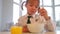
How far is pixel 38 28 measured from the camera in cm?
59

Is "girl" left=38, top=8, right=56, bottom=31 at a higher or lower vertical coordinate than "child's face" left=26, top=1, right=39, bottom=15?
lower

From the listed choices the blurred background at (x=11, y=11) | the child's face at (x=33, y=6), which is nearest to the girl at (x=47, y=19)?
the child's face at (x=33, y=6)

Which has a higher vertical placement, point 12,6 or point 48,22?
point 12,6

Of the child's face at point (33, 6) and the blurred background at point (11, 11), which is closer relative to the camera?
the child's face at point (33, 6)

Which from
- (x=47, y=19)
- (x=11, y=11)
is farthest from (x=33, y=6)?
(x=11, y=11)

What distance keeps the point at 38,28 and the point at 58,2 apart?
3.39m

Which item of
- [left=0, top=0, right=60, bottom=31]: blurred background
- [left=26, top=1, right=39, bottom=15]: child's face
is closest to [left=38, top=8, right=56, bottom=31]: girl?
[left=26, top=1, right=39, bottom=15]: child's face

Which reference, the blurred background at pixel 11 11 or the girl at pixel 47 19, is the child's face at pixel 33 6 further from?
the blurred background at pixel 11 11

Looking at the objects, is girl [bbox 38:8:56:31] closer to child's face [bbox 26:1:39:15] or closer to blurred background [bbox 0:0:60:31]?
child's face [bbox 26:1:39:15]

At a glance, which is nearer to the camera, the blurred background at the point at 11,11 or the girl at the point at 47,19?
the girl at the point at 47,19

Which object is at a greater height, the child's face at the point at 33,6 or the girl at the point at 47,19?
the child's face at the point at 33,6

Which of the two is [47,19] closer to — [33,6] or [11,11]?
[33,6]

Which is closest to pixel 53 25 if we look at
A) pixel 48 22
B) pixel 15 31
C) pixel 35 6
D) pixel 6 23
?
pixel 48 22

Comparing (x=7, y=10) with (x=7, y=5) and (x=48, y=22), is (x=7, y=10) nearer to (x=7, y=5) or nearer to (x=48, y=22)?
(x=7, y=5)
